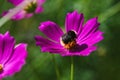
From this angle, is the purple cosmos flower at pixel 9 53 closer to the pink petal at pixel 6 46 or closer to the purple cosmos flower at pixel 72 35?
the pink petal at pixel 6 46

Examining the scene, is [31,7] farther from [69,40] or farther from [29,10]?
[69,40]

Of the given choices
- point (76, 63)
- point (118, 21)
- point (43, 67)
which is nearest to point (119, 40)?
point (118, 21)

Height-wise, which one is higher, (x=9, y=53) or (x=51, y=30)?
(x=51, y=30)

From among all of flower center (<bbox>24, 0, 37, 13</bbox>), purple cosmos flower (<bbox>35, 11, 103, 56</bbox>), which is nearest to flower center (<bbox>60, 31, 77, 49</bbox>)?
purple cosmos flower (<bbox>35, 11, 103, 56</bbox>)

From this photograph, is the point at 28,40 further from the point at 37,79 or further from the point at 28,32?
the point at 37,79

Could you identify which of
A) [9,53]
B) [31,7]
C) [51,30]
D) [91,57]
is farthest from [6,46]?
[91,57]

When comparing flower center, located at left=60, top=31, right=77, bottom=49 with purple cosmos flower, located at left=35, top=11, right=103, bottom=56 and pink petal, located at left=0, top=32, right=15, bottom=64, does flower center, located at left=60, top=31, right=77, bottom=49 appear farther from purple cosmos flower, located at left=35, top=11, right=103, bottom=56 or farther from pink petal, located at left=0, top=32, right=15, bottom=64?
pink petal, located at left=0, top=32, right=15, bottom=64

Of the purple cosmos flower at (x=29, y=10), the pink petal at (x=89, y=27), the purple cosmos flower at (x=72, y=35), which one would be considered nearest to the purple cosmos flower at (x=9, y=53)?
the purple cosmos flower at (x=72, y=35)
